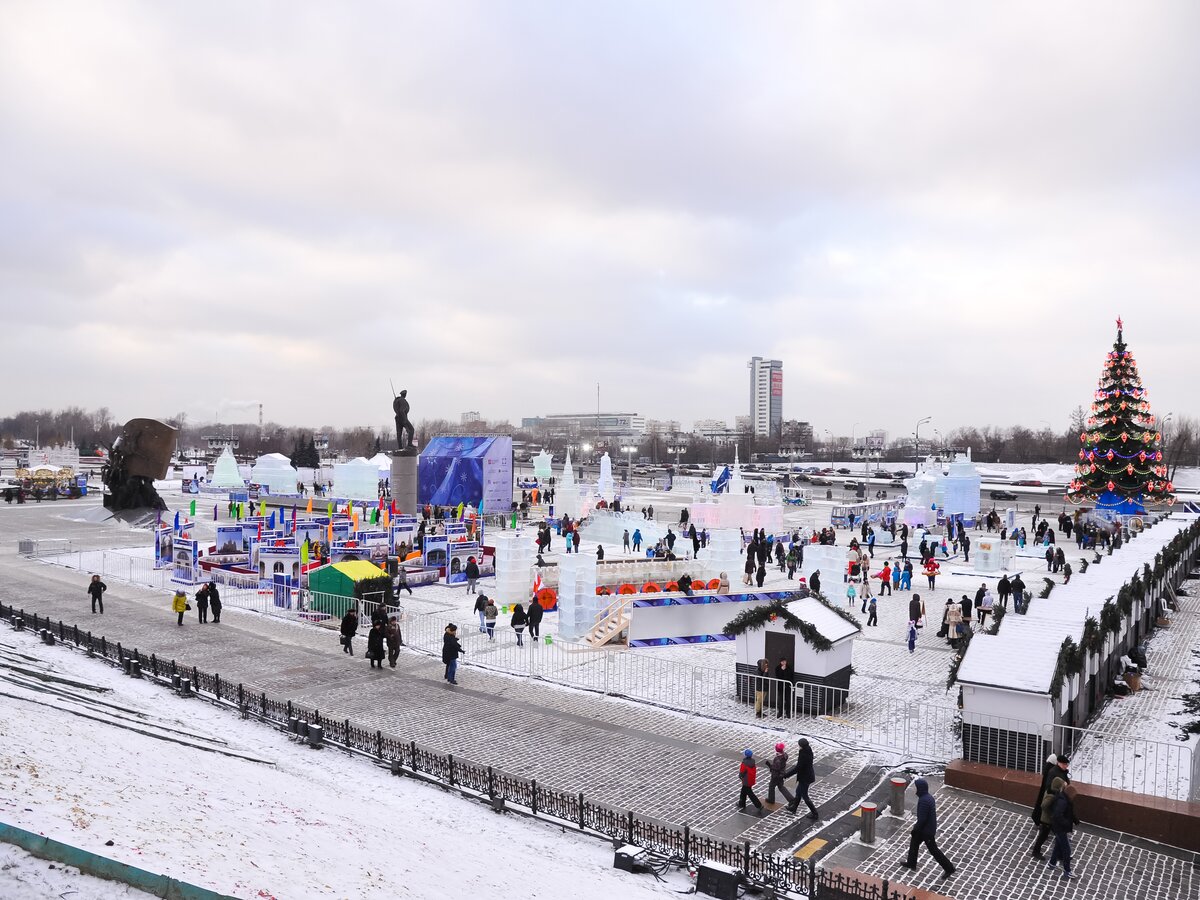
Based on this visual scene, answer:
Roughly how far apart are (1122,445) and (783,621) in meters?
35.9

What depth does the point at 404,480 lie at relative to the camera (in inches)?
1658

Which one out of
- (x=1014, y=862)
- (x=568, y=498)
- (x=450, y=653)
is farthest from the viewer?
(x=568, y=498)

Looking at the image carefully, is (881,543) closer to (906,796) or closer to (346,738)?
(906,796)

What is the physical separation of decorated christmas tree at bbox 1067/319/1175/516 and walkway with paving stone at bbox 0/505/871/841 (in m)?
37.0

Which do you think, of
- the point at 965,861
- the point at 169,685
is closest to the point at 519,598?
the point at 169,685

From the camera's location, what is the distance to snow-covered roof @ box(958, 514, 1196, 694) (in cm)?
1191

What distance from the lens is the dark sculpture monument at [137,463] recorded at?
3609 centimetres

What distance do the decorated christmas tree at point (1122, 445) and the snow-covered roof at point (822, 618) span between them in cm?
3400

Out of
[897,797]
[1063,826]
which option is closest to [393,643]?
[897,797]

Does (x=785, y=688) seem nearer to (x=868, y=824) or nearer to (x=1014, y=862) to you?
(x=868, y=824)

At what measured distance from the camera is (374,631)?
59.1 feet

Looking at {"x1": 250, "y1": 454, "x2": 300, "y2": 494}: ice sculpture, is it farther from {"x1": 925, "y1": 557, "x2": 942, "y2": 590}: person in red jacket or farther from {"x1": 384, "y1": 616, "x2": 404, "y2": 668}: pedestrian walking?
{"x1": 925, "y1": 557, "x2": 942, "y2": 590}: person in red jacket

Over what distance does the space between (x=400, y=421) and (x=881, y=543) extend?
25.5 metres

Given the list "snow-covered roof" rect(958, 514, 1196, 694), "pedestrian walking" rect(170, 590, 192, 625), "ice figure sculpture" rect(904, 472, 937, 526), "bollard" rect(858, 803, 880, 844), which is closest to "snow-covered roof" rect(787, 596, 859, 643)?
"snow-covered roof" rect(958, 514, 1196, 694)
